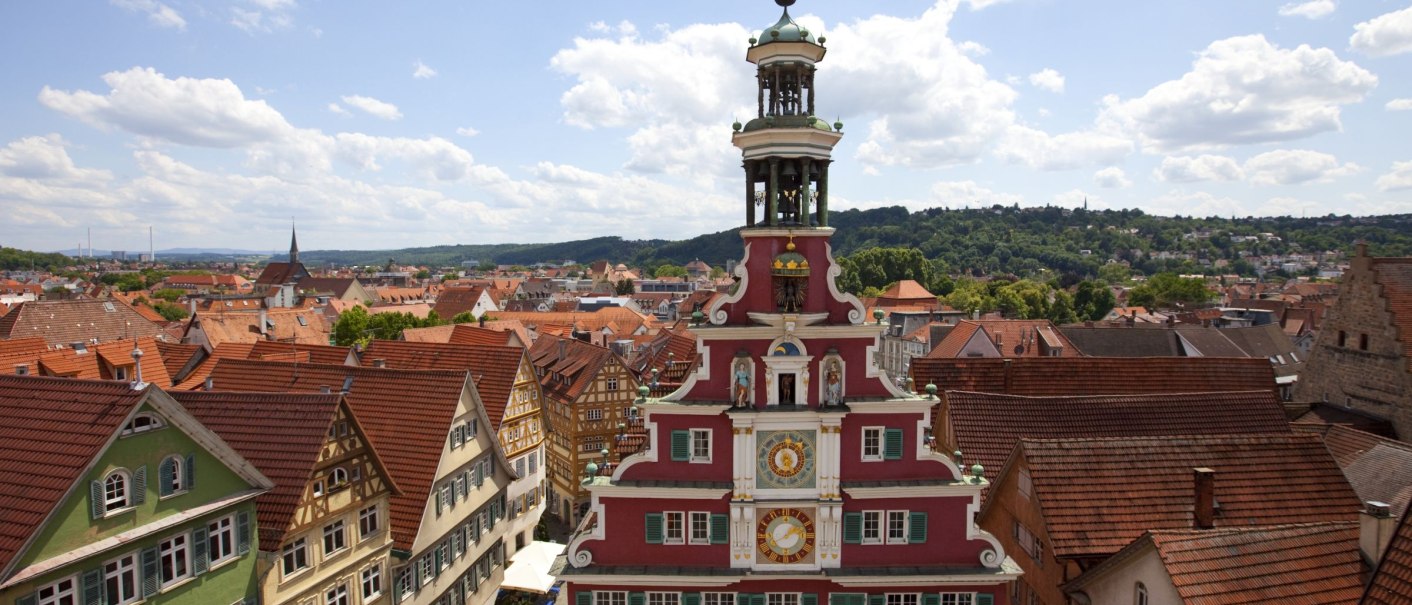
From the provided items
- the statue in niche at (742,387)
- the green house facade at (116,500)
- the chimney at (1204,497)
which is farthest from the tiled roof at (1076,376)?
the green house facade at (116,500)

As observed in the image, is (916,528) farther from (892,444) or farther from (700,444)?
(700,444)

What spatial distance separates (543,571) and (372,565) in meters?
7.63

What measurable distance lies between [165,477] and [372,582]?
24.9ft

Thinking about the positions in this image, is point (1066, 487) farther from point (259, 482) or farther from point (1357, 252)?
point (1357, 252)

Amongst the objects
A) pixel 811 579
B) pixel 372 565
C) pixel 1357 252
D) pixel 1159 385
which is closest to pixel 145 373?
pixel 372 565

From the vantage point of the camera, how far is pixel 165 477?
15977 mm

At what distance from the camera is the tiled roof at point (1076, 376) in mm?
31125

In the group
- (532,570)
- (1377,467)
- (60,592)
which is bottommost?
(532,570)

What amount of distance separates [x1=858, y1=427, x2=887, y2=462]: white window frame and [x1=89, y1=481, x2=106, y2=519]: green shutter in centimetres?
1571

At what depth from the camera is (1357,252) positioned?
32.9 metres

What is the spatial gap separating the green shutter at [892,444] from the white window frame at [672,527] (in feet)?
16.8

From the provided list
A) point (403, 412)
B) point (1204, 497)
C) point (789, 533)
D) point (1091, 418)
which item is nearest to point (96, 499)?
point (403, 412)

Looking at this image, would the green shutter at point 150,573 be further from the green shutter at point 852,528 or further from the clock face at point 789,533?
the green shutter at point 852,528

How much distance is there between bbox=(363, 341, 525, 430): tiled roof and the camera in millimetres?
33656
